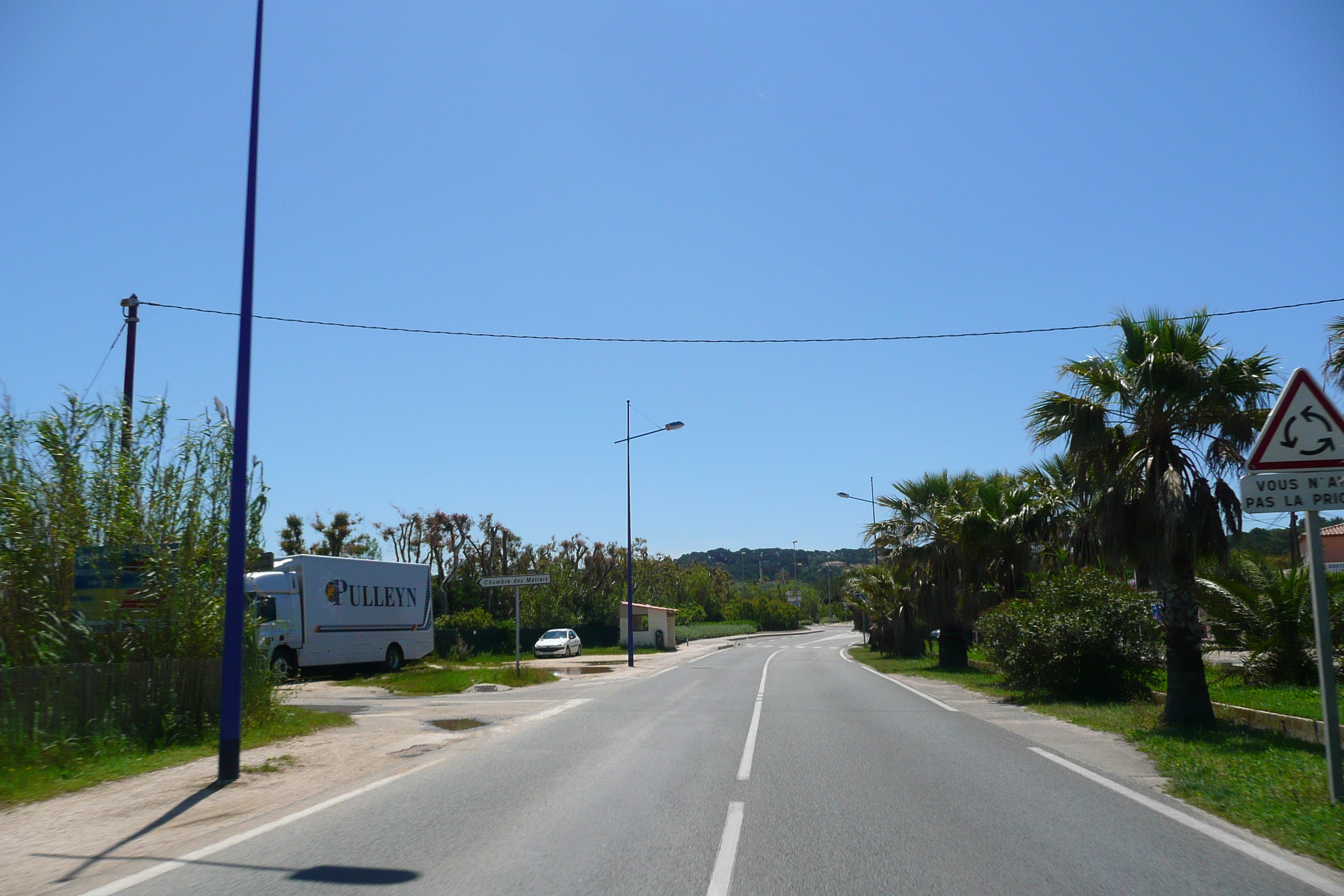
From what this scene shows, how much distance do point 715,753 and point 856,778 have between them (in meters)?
2.49

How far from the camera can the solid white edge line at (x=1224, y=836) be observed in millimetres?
5867

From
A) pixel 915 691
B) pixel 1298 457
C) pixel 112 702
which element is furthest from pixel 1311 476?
pixel 915 691

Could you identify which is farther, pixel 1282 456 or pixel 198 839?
pixel 1282 456

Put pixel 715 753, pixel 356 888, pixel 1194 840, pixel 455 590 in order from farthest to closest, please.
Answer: pixel 455 590
pixel 715 753
pixel 1194 840
pixel 356 888

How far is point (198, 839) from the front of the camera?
7355 millimetres

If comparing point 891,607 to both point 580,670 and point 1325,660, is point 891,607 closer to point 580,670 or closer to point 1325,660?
point 580,670

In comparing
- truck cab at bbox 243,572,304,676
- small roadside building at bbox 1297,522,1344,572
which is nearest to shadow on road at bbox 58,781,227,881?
truck cab at bbox 243,572,304,676

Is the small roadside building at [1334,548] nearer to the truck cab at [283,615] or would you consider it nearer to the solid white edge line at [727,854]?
the truck cab at [283,615]

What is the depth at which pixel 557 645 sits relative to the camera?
47.1 metres

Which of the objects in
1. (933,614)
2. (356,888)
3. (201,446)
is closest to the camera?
(356,888)

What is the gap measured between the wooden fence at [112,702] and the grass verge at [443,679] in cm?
1115

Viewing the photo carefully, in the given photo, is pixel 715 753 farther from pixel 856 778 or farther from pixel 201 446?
pixel 201 446

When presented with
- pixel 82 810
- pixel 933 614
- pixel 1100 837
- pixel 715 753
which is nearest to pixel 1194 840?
pixel 1100 837

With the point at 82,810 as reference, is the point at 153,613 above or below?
above
